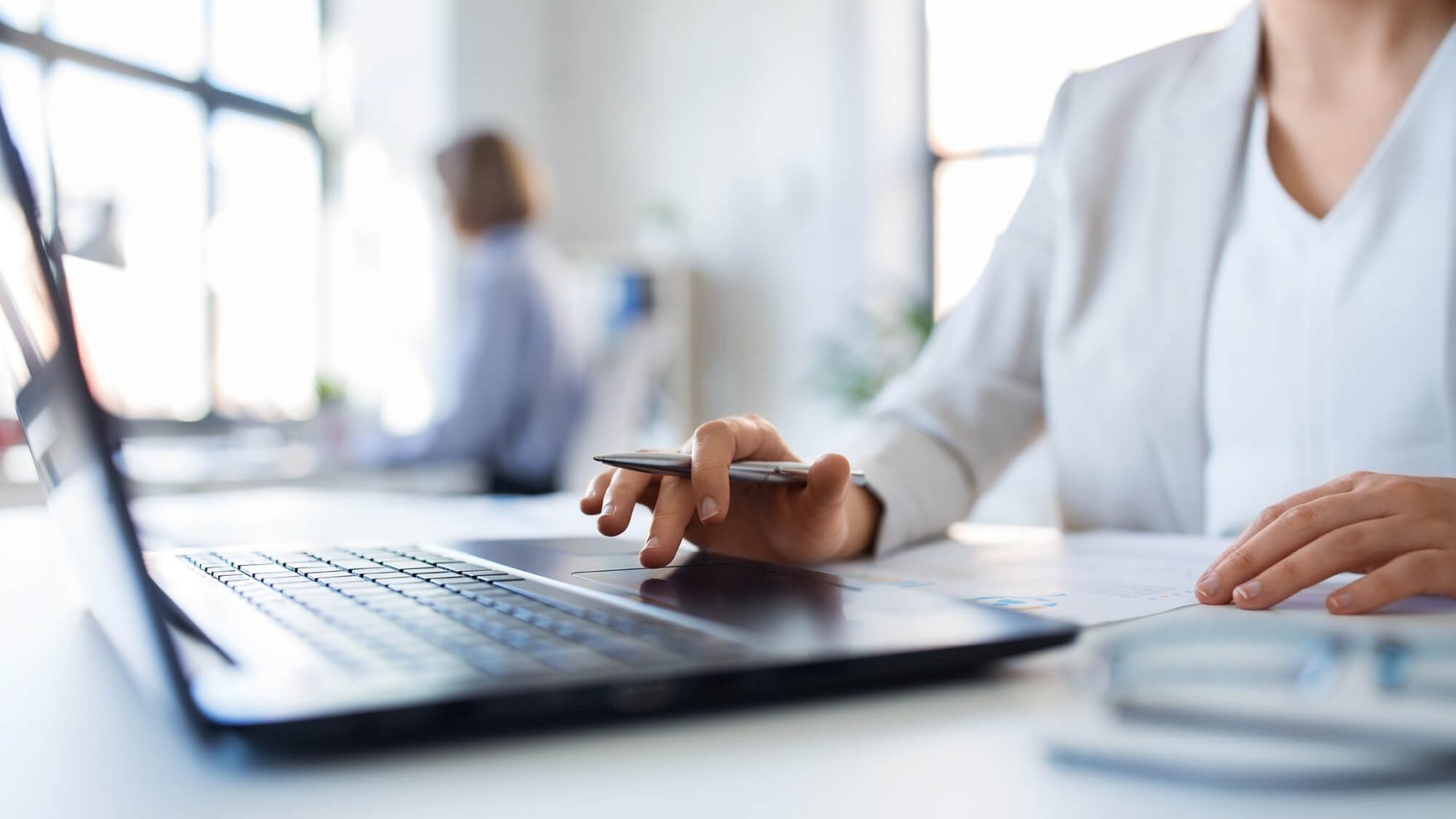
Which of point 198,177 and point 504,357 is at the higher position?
point 198,177

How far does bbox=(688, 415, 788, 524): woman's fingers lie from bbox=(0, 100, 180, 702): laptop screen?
11.1 inches

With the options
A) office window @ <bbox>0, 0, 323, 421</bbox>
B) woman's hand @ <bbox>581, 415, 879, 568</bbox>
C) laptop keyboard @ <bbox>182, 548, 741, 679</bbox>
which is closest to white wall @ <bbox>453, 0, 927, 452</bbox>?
office window @ <bbox>0, 0, 323, 421</bbox>

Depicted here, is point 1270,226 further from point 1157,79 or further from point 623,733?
point 623,733

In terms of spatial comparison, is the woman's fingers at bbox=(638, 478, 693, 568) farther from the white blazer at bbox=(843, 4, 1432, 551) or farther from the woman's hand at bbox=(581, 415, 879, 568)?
the white blazer at bbox=(843, 4, 1432, 551)

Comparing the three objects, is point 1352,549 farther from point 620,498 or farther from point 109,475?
point 109,475

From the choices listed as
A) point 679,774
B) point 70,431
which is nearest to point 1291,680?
point 679,774

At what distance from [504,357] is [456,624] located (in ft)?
8.42

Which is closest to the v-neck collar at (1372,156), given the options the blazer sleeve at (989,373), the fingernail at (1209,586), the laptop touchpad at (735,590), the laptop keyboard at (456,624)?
the blazer sleeve at (989,373)

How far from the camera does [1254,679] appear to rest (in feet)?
0.90

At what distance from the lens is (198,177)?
3.89 metres

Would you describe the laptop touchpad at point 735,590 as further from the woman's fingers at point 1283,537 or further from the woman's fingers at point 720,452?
the woman's fingers at point 1283,537

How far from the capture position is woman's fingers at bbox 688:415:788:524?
595 millimetres

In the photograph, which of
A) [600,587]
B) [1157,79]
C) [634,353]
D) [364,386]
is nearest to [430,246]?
[364,386]

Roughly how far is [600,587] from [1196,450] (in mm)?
682
